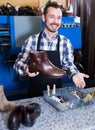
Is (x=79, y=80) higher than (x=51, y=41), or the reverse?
(x=51, y=41)

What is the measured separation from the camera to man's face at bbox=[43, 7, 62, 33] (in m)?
1.78

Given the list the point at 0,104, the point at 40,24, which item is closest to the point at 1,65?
the point at 40,24

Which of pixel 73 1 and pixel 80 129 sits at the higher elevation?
pixel 73 1

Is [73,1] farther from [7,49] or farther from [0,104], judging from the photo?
[0,104]

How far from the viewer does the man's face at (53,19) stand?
70.1 inches

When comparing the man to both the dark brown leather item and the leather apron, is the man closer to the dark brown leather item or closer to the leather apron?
the leather apron

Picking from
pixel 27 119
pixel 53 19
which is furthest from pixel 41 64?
pixel 53 19

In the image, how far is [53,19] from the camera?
179 centimetres

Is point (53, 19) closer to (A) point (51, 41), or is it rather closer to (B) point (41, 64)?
(A) point (51, 41)

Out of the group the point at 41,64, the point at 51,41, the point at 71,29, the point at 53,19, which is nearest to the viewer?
the point at 41,64

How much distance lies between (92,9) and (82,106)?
7.55 feet

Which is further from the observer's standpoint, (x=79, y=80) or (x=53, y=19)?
(x=53, y=19)

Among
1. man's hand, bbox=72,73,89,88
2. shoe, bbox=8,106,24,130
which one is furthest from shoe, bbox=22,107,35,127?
man's hand, bbox=72,73,89,88

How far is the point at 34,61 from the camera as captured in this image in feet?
4.07
